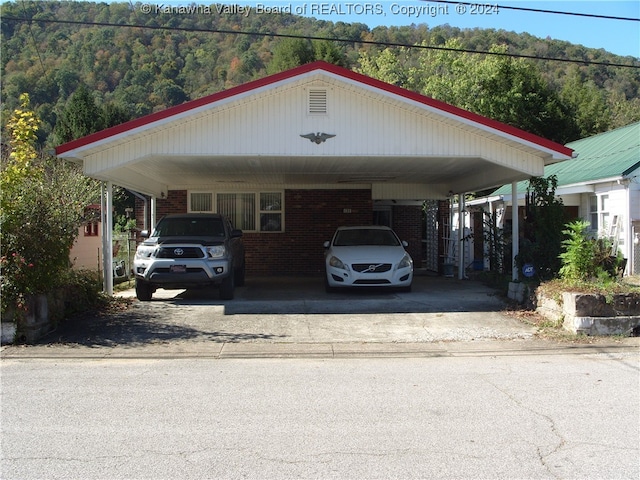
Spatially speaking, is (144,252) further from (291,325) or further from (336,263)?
(336,263)

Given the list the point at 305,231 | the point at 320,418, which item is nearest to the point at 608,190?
the point at 305,231

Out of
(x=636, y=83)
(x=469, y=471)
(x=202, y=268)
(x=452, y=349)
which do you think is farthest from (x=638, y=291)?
(x=636, y=83)

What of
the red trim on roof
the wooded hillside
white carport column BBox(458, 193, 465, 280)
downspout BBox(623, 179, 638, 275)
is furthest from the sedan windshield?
the wooded hillside

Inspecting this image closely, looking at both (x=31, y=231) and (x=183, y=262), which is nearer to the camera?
(x=31, y=231)

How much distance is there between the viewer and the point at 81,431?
515cm

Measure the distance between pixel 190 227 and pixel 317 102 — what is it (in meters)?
3.85

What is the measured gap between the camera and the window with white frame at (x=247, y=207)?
61.9 feet

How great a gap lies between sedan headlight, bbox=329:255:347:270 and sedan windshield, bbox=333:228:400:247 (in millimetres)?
950

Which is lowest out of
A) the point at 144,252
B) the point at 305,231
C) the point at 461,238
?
the point at 144,252

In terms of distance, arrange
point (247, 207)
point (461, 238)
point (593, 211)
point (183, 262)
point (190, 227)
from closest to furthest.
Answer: point (183, 262)
point (190, 227)
point (461, 238)
point (593, 211)
point (247, 207)

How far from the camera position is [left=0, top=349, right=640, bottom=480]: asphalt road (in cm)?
443

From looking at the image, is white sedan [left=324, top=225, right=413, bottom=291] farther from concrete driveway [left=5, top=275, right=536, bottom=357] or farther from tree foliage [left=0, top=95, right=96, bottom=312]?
tree foliage [left=0, top=95, right=96, bottom=312]

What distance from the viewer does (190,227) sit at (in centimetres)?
1293

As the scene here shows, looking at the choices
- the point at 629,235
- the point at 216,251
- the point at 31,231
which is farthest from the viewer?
the point at 629,235
